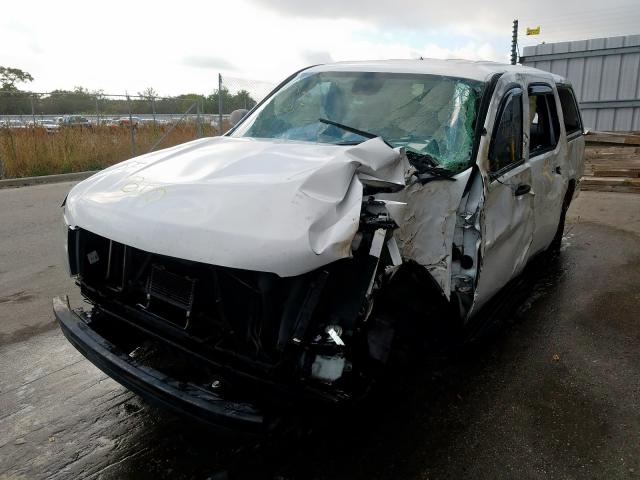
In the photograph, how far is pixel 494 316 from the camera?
3.57m

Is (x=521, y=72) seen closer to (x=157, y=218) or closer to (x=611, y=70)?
(x=157, y=218)

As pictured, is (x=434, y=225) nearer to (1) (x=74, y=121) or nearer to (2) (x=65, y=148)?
(2) (x=65, y=148)

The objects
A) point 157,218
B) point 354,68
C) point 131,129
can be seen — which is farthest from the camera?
point 131,129

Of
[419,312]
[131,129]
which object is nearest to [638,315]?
[419,312]

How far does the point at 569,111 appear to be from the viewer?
209 inches

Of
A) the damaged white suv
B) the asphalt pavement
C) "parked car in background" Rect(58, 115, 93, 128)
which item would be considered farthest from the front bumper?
"parked car in background" Rect(58, 115, 93, 128)

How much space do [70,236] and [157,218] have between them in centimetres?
85

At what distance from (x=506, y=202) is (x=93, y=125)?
44.2 ft

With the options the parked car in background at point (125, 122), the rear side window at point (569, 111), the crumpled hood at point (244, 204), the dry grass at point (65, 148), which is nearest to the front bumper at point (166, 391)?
the crumpled hood at point (244, 204)

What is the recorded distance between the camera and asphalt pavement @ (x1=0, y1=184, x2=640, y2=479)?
2531 millimetres

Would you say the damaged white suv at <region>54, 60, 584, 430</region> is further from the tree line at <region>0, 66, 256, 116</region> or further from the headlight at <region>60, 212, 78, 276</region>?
the tree line at <region>0, 66, 256, 116</region>

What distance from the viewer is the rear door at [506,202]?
3.04m

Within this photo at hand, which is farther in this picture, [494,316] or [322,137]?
[494,316]

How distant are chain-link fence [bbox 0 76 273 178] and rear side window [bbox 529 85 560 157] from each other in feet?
37.5
